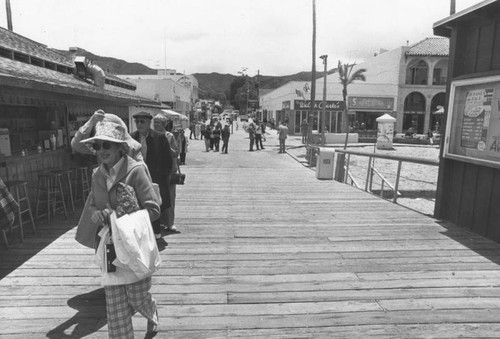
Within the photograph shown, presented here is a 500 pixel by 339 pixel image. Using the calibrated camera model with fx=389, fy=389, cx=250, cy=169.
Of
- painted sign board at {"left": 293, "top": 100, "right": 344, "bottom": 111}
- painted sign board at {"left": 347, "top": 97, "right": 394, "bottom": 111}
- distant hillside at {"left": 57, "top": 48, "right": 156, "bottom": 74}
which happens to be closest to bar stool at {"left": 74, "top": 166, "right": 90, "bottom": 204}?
distant hillside at {"left": 57, "top": 48, "right": 156, "bottom": 74}

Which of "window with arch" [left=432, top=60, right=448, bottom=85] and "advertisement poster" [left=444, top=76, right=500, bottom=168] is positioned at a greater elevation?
"window with arch" [left=432, top=60, right=448, bottom=85]

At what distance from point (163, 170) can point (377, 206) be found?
14.8 feet

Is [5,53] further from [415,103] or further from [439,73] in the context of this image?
[439,73]

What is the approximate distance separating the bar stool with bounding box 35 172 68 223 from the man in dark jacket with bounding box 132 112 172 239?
7.52 ft

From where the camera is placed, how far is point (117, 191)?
2588 mm

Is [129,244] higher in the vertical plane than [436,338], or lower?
higher

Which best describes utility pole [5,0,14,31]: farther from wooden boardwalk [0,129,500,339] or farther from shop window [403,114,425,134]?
shop window [403,114,425,134]

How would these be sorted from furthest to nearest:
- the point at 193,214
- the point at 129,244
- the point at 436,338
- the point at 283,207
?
1. the point at 283,207
2. the point at 193,214
3. the point at 436,338
4. the point at 129,244

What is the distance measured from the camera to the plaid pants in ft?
8.52

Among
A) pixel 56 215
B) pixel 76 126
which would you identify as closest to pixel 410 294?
pixel 56 215

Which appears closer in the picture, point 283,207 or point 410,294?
point 410,294

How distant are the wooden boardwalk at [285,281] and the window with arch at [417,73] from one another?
35.1 meters

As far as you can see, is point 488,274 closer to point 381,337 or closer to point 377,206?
point 381,337

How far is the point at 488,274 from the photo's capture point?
420cm
